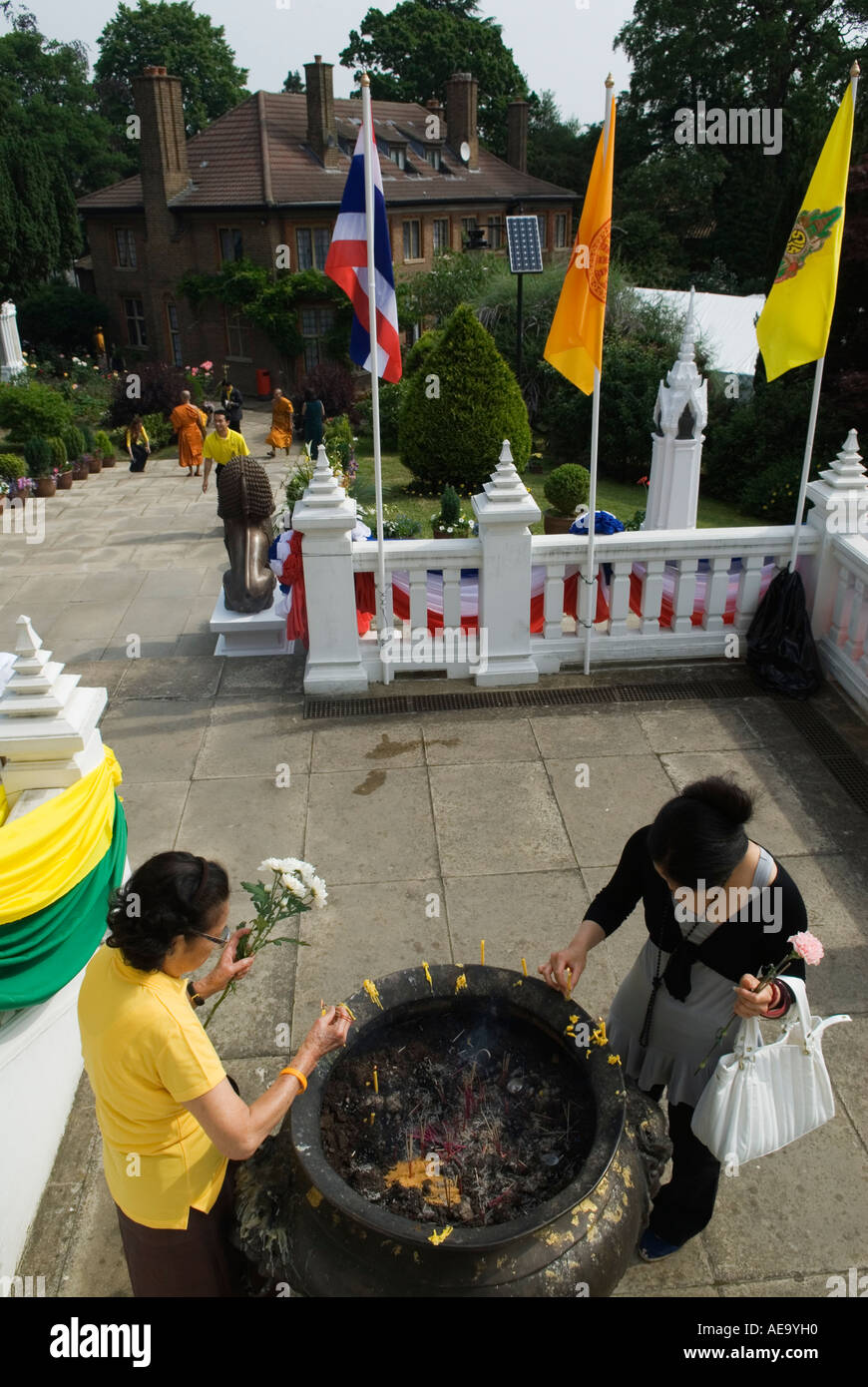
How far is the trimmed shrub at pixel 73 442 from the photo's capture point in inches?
747

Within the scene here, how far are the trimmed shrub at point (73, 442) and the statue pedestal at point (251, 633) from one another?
476 inches

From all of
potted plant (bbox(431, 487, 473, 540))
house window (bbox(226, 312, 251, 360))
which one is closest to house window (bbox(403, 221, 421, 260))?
house window (bbox(226, 312, 251, 360))

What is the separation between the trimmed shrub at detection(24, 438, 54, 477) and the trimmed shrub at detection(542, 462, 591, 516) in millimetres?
9018

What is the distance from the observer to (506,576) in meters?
7.27

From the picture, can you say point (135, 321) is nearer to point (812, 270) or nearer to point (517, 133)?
point (517, 133)

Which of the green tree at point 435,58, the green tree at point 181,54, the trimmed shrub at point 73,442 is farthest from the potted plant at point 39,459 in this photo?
the green tree at point 181,54

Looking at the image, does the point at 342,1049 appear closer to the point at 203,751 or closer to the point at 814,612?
the point at 203,751

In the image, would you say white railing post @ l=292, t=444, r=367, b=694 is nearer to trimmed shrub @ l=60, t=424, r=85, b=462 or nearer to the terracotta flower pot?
the terracotta flower pot

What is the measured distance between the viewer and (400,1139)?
9.98 ft

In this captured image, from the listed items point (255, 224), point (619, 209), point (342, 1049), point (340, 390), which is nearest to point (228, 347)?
point (255, 224)

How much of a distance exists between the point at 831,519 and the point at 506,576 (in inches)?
94.8

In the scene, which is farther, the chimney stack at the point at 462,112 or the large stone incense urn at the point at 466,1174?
the chimney stack at the point at 462,112

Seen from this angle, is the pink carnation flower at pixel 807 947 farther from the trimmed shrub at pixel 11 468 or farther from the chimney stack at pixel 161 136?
the chimney stack at pixel 161 136

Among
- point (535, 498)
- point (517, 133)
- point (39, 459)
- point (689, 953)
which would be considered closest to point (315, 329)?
point (517, 133)
